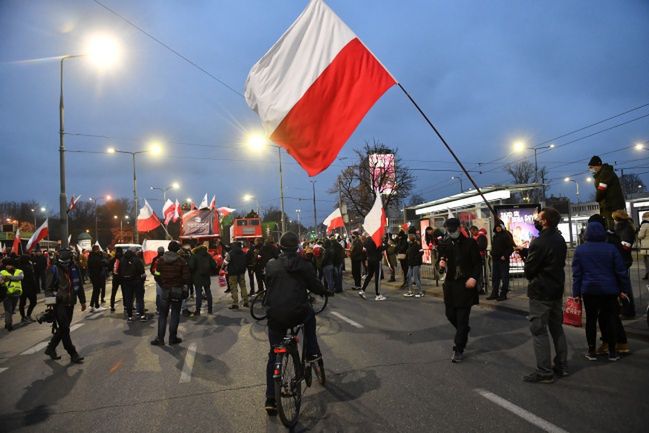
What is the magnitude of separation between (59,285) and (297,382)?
514cm

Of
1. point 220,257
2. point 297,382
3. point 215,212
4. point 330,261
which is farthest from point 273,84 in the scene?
point 215,212

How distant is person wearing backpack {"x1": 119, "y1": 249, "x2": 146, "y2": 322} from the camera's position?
12.1 m

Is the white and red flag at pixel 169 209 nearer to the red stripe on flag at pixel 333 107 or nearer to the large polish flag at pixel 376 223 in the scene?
the large polish flag at pixel 376 223

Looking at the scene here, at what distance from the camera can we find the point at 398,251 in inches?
632

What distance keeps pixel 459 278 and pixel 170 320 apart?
5400 mm

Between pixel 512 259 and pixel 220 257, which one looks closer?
pixel 512 259

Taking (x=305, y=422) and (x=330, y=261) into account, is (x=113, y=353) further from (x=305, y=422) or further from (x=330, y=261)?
(x=330, y=261)

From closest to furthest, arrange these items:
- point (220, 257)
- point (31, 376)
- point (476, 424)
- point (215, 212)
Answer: point (476, 424)
point (31, 376)
point (220, 257)
point (215, 212)

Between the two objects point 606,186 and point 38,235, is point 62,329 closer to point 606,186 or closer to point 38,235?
point 606,186

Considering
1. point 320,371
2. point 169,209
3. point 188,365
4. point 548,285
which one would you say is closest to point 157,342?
→ point 188,365

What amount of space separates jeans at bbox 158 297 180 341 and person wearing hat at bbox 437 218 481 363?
197 inches

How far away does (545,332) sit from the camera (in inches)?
215

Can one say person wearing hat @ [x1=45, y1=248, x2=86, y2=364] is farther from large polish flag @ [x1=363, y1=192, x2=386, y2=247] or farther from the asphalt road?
large polish flag @ [x1=363, y1=192, x2=386, y2=247]

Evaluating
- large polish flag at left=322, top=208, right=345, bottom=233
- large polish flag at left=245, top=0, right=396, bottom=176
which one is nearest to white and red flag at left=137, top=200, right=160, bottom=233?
large polish flag at left=322, top=208, right=345, bottom=233
